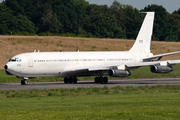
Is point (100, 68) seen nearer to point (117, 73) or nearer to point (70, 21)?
point (117, 73)

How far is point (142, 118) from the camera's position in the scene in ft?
50.9

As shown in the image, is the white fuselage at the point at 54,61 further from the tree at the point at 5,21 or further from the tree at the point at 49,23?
the tree at the point at 49,23

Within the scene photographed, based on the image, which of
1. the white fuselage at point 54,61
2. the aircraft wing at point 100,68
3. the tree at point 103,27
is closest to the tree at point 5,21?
the tree at point 103,27

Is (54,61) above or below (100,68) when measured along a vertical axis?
above

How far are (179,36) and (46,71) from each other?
108m

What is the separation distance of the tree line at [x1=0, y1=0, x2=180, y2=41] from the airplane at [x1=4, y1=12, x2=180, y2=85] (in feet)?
243

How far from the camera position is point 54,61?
3950 cm

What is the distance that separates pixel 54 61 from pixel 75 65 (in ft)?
9.44

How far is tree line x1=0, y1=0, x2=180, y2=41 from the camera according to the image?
119188mm

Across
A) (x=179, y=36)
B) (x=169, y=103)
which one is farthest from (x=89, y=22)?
(x=169, y=103)

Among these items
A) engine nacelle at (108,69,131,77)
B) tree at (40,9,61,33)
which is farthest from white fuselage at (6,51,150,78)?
tree at (40,9,61,33)

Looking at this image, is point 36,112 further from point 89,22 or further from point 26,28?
point 89,22

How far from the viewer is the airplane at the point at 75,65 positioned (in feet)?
124

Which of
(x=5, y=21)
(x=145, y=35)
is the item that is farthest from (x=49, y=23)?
(x=145, y=35)
